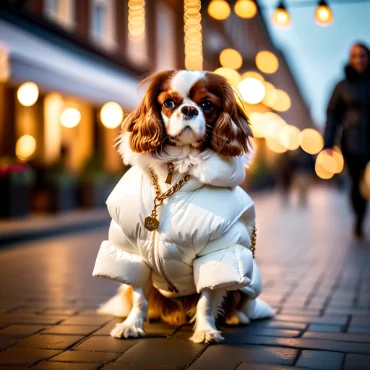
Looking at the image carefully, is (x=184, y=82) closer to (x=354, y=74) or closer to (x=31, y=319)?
(x=31, y=319)

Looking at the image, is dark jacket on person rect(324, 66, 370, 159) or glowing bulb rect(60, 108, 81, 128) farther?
glowing bulb rect(60, 108, 81, 128)

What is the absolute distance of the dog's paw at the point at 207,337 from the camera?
358 cm

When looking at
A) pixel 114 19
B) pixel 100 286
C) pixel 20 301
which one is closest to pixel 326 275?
pixel 100 286

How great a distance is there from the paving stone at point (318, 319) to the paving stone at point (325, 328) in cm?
9

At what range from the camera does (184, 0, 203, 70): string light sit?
26.0 meters

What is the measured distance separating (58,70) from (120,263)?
494 inches

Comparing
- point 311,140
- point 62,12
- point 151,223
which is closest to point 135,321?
point 151,223

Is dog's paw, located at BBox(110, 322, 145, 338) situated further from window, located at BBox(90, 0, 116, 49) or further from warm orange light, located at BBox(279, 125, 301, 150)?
warm orange light, located at BBox(279, 125, 301, 150)

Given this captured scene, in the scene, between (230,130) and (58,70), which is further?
(58,70)

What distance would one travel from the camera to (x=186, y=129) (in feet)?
11.4

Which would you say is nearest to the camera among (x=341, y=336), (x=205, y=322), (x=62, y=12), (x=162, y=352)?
(x=162, y=352)

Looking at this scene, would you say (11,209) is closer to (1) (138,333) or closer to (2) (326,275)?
(2) (326,275)

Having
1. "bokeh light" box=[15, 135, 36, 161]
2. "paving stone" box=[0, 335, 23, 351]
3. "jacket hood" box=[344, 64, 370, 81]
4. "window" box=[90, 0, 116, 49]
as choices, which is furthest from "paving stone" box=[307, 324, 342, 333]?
"window" box=[90, 0, 116, 49]

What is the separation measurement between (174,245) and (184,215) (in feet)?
0.54
